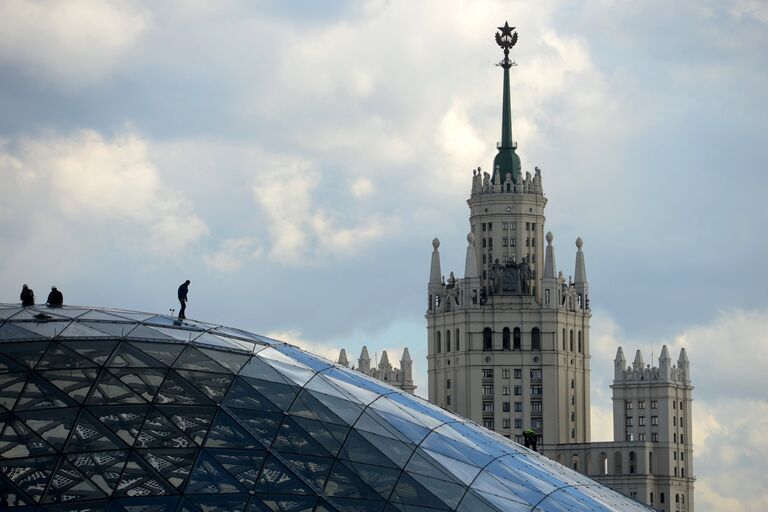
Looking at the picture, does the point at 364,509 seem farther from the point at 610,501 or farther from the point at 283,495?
the point at 610,501

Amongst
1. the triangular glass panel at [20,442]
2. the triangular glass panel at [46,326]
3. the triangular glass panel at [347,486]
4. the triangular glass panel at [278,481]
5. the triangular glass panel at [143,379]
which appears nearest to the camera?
the triangular glass panel at [278,481]

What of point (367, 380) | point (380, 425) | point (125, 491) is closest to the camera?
point (125, 491)

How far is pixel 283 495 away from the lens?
82125 millimetres

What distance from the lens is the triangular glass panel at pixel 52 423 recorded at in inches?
3275

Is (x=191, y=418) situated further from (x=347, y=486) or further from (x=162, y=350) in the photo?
(x=347, y=486)

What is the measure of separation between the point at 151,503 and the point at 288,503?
4.42 m

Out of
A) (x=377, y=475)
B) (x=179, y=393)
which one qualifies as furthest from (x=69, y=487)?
(x=377, y=475)

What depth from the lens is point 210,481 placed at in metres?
82.2

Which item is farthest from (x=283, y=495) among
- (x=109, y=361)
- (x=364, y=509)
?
(x=109, y=361)

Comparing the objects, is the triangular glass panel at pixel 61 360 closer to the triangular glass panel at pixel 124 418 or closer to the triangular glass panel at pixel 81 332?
the triangular glass panel at pixel 81 332

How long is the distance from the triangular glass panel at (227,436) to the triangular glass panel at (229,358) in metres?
3.19

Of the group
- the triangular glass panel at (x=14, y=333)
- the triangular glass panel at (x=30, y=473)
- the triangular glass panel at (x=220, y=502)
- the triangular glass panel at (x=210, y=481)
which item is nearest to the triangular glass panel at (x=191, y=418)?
the triangular glass panel at (x=210, y=481)

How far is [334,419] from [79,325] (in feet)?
31.9

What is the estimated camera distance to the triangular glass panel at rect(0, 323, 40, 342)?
87.2 metres
